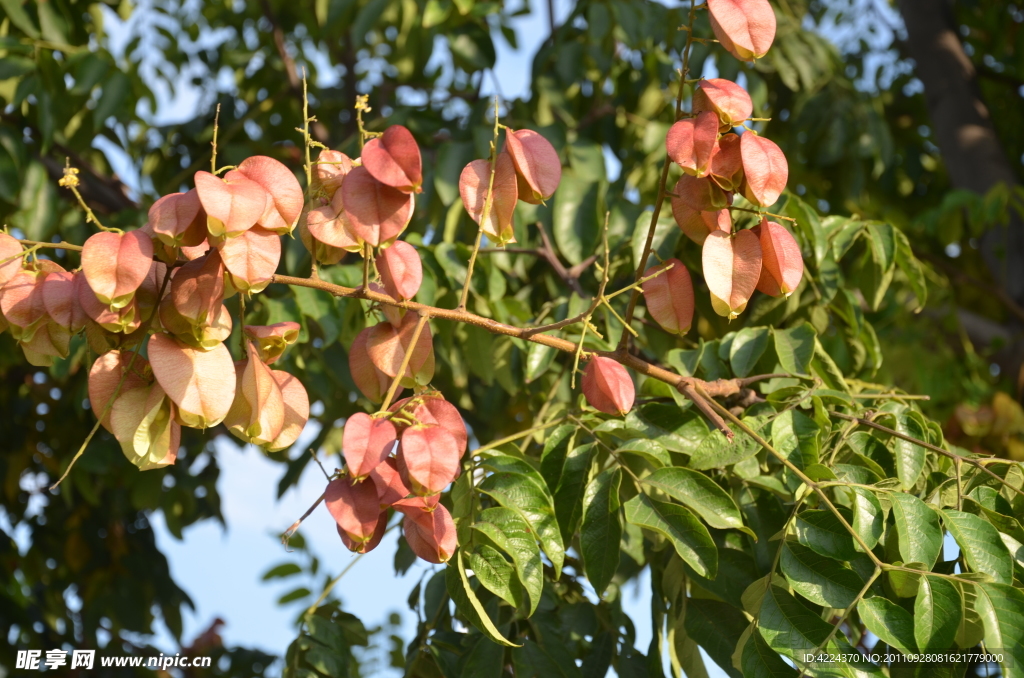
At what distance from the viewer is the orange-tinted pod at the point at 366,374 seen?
3.25 ft

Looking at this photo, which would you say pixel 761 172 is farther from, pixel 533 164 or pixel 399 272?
pixel 399 272

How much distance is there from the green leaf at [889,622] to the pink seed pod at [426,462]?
0.46 meters

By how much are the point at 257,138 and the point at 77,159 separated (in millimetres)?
923

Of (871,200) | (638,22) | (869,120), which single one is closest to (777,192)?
(638,22)

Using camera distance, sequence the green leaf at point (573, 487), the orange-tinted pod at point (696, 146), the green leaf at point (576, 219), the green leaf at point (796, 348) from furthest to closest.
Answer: the green leaf at point (576, 219) < the green leaf at point (796, 348) < the green leaf at point (573, 487) < the orange-tinted pod at point (696, 146)

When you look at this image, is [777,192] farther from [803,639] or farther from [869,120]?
[869,120]

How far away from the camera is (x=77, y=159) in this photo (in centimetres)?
206

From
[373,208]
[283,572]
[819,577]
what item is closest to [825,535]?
[819,577]

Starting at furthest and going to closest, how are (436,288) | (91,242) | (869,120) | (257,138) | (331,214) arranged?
(257,138) → (869,120) → (436,288) → (331,214) → (91,242)

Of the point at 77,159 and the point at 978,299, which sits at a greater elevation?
the point at 77,159

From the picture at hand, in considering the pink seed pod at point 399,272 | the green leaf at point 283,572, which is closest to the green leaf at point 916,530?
the pink seed pod at point 399,272

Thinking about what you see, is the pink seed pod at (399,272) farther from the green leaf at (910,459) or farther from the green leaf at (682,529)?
the green leaf at (910,459)

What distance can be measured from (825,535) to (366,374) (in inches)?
21.9

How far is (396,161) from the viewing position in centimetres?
87
